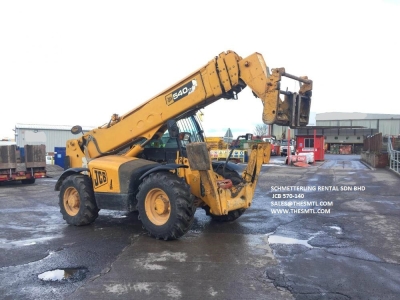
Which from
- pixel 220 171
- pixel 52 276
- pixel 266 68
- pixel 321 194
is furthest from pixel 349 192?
pixel 52 276

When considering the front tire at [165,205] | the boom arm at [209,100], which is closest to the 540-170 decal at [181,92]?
the boom arm at [209,100]

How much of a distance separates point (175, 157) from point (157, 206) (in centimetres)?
144

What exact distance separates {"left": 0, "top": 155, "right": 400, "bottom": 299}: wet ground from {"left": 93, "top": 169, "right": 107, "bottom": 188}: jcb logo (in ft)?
3.32

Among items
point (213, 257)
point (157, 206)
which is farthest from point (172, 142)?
point (213, 257)

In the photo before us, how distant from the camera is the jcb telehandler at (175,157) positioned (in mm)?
7027

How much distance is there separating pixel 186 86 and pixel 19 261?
14.5 feet

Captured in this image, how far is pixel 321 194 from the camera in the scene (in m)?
13.6

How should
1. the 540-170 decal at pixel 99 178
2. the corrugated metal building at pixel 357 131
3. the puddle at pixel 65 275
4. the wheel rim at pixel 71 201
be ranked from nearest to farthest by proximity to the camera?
the puddle at pixel 65 275 → the 540-170 decal at pixel 99 178 → the wheel rim at pixel 71 201 → the corrugated metal building at pixel 357 131

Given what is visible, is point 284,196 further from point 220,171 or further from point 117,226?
point 117,226

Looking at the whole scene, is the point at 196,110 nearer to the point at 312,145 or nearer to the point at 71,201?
the point at 71,201

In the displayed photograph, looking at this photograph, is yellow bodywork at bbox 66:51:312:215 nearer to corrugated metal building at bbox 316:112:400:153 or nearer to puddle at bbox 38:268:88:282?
puddle at bbox 38:268:88:282

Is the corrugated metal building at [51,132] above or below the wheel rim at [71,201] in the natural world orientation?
above

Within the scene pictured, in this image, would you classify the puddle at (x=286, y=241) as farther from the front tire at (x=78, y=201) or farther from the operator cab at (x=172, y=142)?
the front tire at (x=78, y=201)

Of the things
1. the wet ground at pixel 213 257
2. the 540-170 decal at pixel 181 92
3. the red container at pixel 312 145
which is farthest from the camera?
the red container at pixel 312 145
